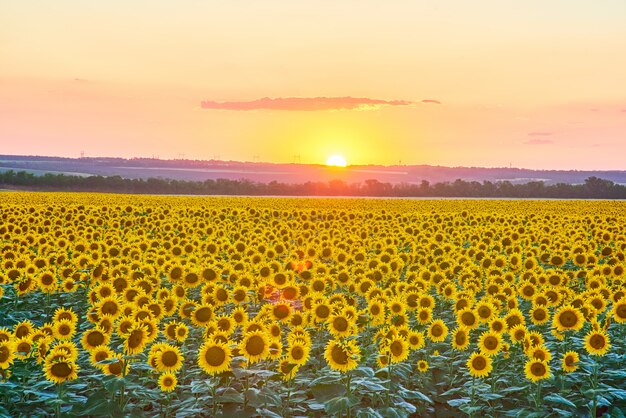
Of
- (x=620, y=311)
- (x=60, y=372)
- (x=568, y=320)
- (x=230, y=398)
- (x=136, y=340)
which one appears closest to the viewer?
(x=230, y=398)

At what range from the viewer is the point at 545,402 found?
8.51m

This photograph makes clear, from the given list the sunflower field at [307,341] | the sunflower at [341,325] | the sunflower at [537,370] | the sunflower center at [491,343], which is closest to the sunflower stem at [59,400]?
the sunflower field at [307,341]

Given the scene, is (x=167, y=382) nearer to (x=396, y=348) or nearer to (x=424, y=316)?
(x=396, y=348)

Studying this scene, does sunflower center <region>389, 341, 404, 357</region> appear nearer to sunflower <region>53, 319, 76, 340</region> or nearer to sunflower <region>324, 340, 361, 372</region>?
sunflower <region>324, 340, 361, 372</region>

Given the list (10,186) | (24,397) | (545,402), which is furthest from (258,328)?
(10,186)

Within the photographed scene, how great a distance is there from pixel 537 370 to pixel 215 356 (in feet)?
12.1

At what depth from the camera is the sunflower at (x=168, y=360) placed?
744 centimetres

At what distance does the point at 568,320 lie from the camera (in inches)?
360

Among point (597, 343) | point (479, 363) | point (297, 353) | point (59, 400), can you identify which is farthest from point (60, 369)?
→ point (597, 343)

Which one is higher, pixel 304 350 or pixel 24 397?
pixel 304 350

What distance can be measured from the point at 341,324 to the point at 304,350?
0.91 m

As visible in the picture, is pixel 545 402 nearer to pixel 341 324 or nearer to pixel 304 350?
pixel 341 324

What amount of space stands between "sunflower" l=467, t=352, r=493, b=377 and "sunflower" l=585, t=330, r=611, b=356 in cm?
126

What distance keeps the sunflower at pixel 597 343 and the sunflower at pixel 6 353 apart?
22.4 feet
